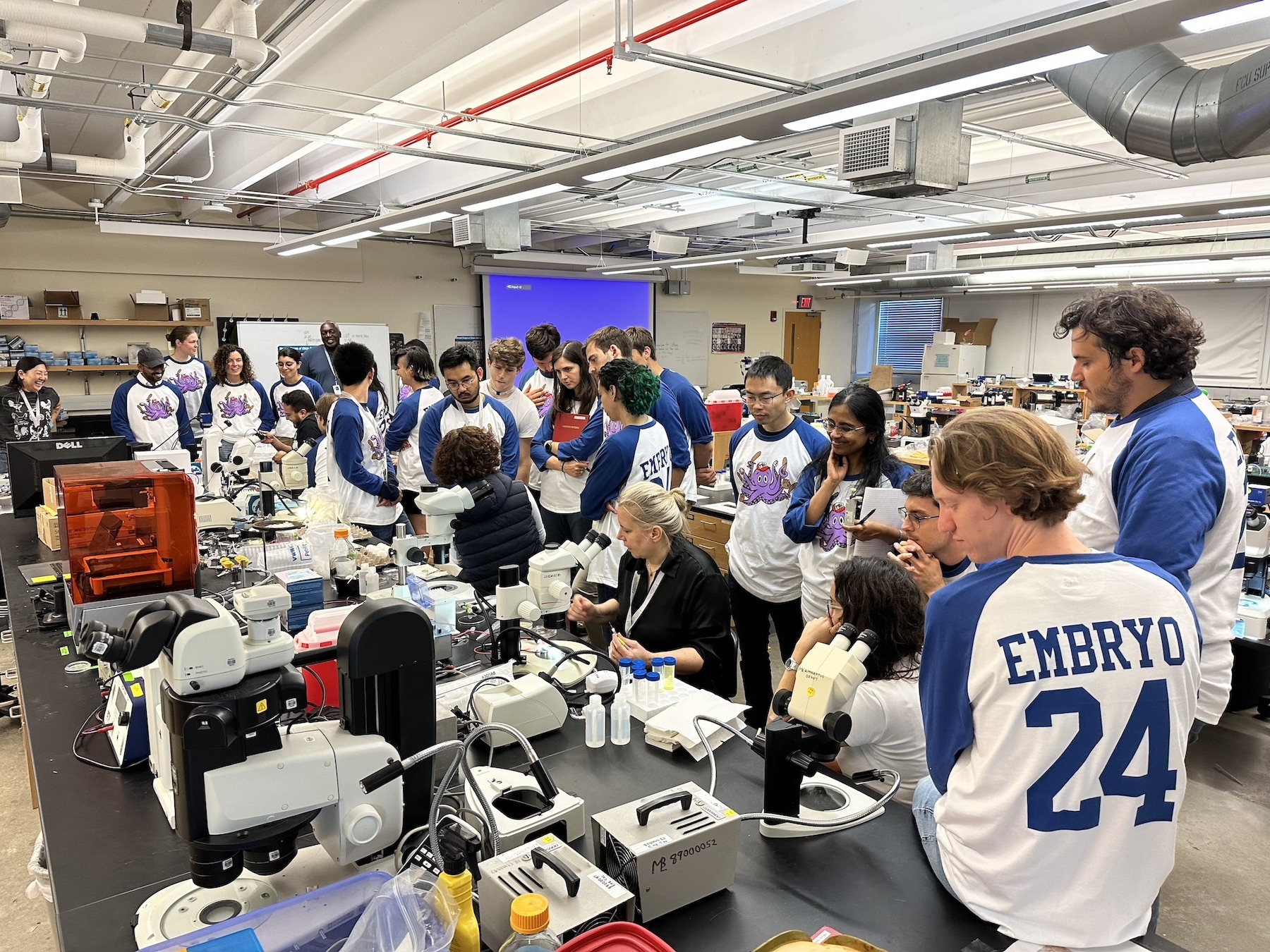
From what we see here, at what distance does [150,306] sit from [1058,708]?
8.65 metres

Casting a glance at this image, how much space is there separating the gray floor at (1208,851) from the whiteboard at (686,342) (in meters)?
9.19

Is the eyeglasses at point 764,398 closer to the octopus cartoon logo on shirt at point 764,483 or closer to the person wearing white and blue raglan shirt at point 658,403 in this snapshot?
the octopus cartoon logo on shirt at point 764,483

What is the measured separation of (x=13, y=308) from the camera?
6.82m

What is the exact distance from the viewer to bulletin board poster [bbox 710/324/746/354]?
40.9 feet

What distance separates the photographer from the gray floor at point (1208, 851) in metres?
2.26

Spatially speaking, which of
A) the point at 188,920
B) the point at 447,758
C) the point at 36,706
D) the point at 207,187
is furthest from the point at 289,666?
the point at 207,187

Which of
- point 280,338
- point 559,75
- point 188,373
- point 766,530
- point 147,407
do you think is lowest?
point 766,530

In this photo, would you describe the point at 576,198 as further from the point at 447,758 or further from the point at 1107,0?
the point at 447,758

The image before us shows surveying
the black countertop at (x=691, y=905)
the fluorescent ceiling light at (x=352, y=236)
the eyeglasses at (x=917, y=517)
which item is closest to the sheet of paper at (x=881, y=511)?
the eyeglasses at (x=917, y=517)

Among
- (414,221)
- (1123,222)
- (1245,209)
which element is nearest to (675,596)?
(414,221)

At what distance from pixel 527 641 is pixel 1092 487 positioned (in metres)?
1.53

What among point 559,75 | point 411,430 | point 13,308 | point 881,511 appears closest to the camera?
point 881,511

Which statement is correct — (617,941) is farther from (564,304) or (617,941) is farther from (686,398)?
(564,304)

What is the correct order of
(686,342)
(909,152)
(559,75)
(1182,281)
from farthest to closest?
(686,342)
(1182,281)
(559,75)
(909,152)
